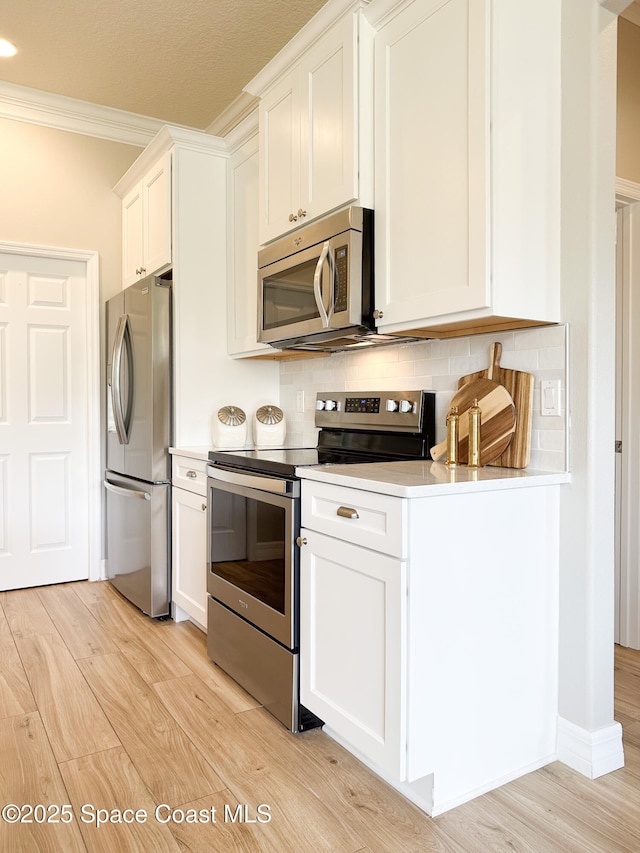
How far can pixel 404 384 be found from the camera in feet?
8.45

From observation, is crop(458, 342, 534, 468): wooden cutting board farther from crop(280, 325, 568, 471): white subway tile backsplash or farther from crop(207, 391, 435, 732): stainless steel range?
crop(207, 391, 435, 732): stainless steel range

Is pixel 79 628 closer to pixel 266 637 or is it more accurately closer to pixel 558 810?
pixel 266 637

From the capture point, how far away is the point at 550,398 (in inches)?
75.7

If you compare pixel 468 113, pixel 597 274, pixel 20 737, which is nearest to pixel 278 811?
pixel 20 737

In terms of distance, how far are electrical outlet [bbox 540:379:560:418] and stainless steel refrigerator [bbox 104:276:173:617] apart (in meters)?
1.90

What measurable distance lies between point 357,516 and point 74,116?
11.1 ft

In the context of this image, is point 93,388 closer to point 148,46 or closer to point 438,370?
point 148,46

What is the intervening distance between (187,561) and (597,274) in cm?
215

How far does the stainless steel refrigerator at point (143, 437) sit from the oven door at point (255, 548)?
0.62 metres

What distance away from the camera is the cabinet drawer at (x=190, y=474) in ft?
9.20

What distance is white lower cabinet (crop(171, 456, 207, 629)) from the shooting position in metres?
2.82

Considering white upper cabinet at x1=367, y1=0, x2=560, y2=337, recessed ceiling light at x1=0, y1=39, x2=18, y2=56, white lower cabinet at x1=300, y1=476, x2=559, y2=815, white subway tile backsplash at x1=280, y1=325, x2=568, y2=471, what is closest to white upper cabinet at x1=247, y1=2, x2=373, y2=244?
white upper cabinet at x1=367, y1=0, x2=560, y2=337

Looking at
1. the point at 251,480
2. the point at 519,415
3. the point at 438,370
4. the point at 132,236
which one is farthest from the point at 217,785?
the point at 132,236

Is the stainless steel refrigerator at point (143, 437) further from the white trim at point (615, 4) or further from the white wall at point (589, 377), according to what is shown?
the white trim at point (615, 4)
